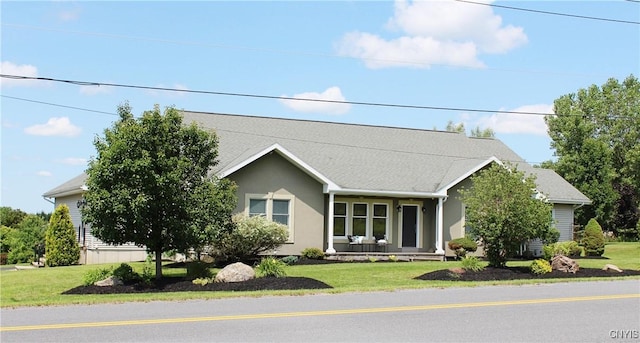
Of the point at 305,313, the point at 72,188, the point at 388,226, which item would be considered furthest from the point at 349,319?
the point at 72,188

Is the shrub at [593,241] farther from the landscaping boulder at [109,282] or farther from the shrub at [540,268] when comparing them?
the landscaping boulder at [109,282]

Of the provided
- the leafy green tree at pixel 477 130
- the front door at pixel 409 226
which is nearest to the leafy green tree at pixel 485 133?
the leafy green tree at pixel 477 130

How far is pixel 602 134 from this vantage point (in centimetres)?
5722

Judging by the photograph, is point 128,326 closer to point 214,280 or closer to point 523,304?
point 214,280

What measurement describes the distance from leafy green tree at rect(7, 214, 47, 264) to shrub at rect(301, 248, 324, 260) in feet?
52.7

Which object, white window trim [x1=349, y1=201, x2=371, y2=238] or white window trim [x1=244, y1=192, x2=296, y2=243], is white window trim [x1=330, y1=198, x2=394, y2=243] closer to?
white window trim [x1=349, y1=201, x2=371, y2=238]

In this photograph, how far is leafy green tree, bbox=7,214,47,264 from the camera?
3459 centimetres

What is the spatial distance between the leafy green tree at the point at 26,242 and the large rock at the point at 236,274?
20.0 m

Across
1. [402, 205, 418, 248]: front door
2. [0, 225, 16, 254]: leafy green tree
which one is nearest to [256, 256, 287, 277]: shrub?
[402, 205, 418, 248]: front door

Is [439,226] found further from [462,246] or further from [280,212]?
[280,212]

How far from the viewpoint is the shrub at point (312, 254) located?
25.7 m

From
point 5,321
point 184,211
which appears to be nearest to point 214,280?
point 184,211

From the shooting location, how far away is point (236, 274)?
17844 millimetres

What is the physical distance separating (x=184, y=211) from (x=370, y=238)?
12256mm
